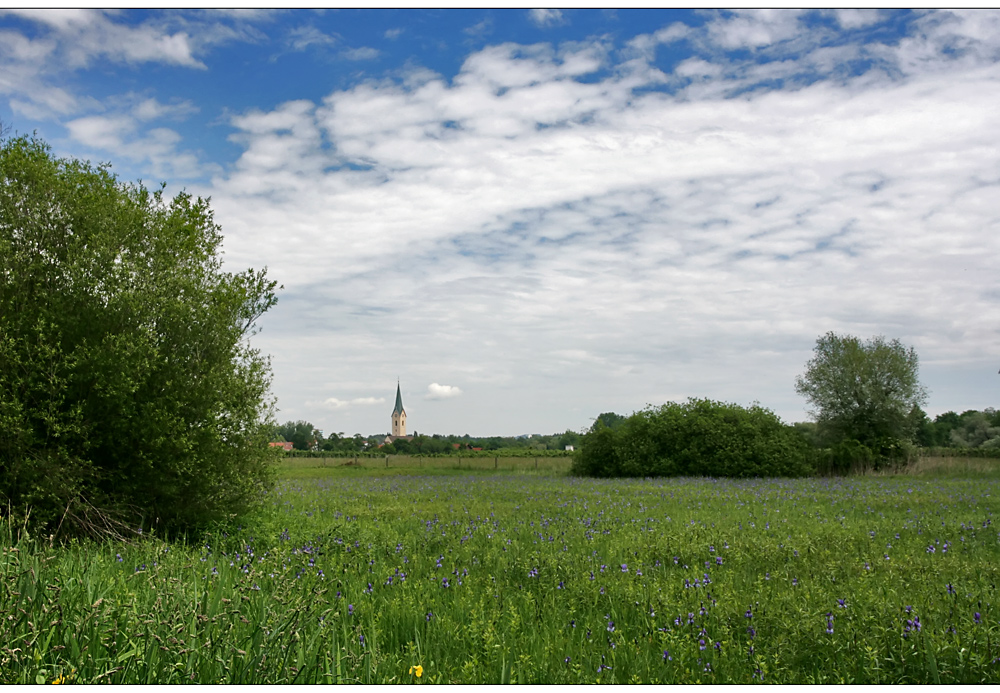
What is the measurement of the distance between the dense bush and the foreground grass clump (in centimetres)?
2015

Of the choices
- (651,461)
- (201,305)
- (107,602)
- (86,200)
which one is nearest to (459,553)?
(107,602)

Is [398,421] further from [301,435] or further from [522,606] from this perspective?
[522,606]

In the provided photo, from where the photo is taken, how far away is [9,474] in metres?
8.86

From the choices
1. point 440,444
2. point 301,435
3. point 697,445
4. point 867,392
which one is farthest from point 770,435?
point 301,435

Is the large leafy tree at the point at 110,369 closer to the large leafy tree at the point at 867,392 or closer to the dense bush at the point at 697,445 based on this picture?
the dense bush at the point at 697,445

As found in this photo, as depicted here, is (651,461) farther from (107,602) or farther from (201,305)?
(107,602)

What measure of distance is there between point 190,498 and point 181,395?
1764mm

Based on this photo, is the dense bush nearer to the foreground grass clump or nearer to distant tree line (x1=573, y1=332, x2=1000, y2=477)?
distant tree line (x1=573, y1=332, x2=1000, y2=477)

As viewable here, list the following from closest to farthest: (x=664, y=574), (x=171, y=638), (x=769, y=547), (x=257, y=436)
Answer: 1. (x=171, y=638)
2. (x=664, y=574)
3. (x=769, y=547)
4. (x=257, y=436)

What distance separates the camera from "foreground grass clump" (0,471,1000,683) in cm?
398

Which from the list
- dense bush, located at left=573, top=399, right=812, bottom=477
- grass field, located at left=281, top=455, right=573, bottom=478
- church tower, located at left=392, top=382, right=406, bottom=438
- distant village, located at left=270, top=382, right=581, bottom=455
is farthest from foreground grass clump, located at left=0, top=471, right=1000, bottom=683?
church tower, located at left=392, top=382, right=406, bottom=438

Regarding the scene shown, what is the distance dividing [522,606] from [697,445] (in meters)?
27.7

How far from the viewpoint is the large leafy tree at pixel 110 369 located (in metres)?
9.14

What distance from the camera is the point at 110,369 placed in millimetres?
9406
